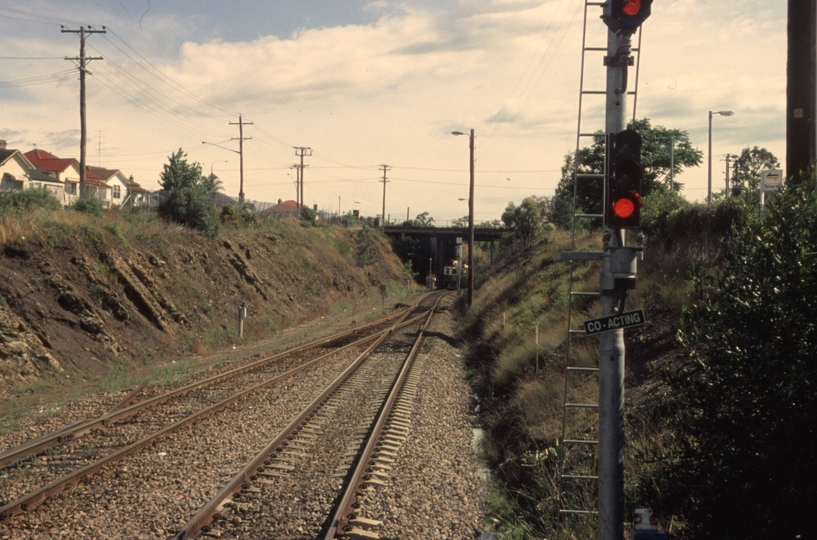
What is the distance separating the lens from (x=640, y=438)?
7.76m

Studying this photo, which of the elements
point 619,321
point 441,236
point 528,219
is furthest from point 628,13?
point 441,236

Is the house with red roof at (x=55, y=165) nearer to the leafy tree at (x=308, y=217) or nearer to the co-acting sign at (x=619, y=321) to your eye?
the leafy tree at (x=308, y=217)

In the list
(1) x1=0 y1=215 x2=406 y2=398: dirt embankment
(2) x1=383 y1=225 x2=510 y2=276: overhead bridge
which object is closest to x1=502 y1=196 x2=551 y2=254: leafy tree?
(2) x1=383 y1=225 x2=510 y2=276: overhead bridge

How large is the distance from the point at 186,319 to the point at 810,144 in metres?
23.3

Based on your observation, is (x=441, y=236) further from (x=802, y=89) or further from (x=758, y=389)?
(x=758, y=389)

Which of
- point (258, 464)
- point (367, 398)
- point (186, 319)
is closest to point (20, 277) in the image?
point (186, 319)

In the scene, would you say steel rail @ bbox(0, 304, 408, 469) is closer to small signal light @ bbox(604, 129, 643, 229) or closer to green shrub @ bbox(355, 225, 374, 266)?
small signal light @ bbox(604, 129, 643, 229)

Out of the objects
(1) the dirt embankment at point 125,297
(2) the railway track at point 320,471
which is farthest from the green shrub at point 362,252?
(2) the railway track at point 320,471

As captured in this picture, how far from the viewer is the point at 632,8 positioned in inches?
203

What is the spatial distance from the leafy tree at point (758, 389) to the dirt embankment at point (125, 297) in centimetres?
1446

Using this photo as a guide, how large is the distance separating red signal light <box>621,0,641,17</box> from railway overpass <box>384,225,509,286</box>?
76700 millimetres

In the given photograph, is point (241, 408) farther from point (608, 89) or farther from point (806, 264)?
point (806, 264)

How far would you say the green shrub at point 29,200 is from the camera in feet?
76.6

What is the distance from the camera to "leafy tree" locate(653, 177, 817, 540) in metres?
4.29
